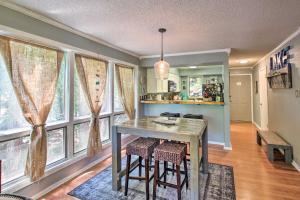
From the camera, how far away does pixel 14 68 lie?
196 centimetres

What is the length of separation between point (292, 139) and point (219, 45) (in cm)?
228

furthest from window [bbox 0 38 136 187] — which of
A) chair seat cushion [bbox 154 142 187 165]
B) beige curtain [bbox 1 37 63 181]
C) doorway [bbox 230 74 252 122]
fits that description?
doorway [bbox 230 74 252 122]

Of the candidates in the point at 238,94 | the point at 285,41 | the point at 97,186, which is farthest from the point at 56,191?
the point at 238,94

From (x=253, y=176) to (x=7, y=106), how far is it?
3.61 meters

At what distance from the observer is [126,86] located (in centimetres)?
430

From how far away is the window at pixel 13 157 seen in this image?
198 centimetres

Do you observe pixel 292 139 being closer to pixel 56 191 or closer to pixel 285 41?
pixel 285 41

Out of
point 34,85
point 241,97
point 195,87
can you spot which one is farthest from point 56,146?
point 241,97

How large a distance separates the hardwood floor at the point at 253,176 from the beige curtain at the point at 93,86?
0.48 metres

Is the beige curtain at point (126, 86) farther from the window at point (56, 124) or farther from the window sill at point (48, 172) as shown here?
the window sill at point (48, 172)

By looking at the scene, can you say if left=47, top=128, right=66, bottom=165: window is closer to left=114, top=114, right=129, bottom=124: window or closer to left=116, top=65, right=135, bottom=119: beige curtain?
left=114, top=114, right=129, bottom=124: window

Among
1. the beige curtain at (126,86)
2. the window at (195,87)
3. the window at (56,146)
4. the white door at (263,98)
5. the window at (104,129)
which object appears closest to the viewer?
the window at (56,146)

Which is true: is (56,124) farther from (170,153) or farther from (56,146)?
(170,153)

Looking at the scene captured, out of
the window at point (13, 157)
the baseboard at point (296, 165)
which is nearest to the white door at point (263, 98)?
the baseboard at point (296, 165)
